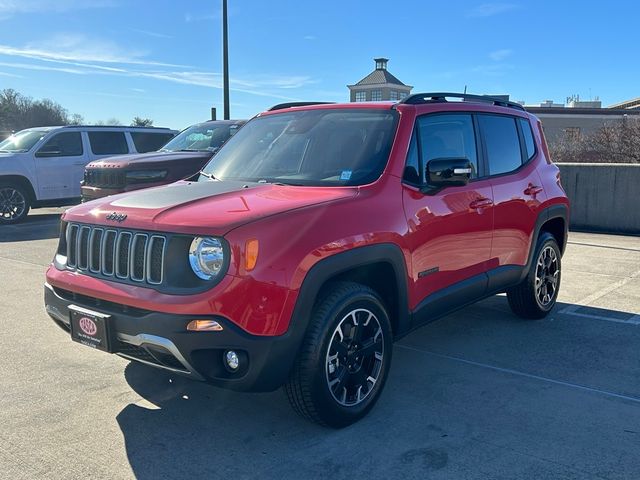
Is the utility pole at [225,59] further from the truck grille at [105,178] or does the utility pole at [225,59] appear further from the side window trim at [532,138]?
the side window trim at [532,138]

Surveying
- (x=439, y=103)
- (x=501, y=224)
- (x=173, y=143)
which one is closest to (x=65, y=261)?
(x=439, y=103)

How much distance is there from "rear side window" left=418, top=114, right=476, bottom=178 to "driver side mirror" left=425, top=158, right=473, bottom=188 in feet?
0.41

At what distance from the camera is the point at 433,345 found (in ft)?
16.4

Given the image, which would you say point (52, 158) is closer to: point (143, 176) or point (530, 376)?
point (143, 176)

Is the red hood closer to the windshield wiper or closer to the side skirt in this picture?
the windshield wiper

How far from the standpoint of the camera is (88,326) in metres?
3.33

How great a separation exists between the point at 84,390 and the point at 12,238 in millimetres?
7500

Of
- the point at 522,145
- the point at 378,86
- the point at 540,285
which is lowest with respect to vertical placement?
the point at 540,285

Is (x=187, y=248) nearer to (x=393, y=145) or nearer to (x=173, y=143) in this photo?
(x=393, y=145)

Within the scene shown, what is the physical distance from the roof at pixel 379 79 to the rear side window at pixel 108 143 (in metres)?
40.3

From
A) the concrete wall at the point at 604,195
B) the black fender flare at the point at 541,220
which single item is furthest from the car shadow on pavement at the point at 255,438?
the concrete wall at the point at 604,195

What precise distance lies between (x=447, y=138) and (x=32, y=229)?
9.56 metres

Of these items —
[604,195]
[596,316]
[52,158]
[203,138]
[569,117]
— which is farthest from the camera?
[569,117]

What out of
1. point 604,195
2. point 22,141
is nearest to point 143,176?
point 22,141
